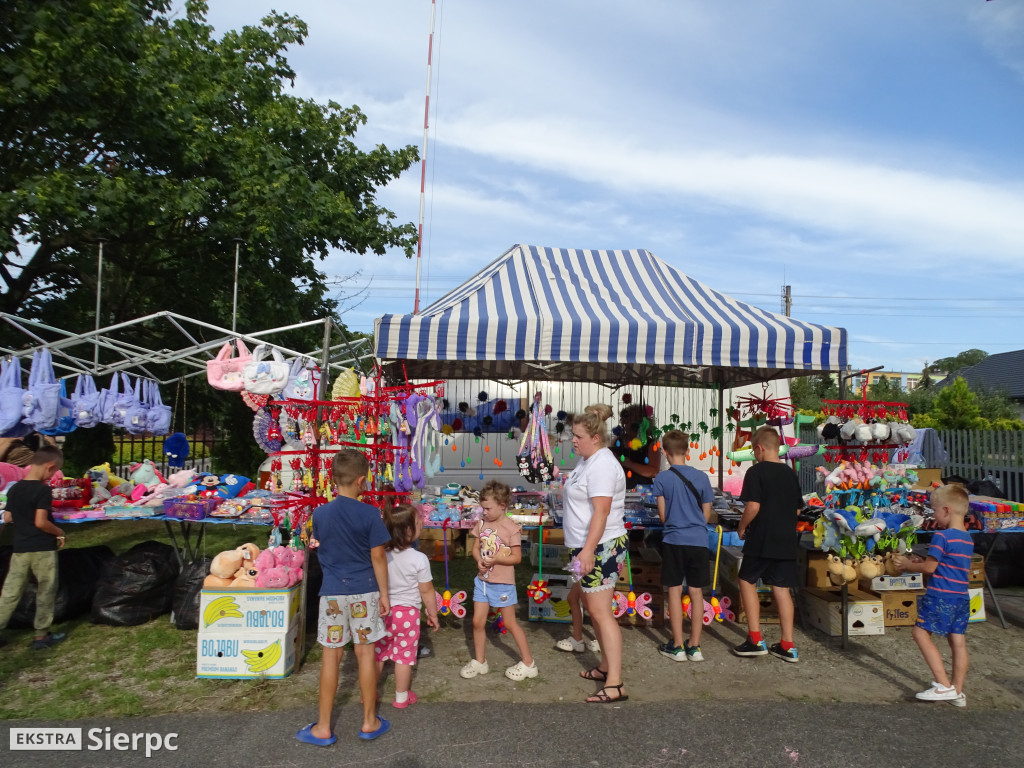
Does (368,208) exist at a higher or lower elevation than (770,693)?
higher

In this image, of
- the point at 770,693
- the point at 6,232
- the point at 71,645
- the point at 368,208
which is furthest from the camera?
the point at 368,208

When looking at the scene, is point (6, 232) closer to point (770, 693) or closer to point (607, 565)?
point (607, 565)

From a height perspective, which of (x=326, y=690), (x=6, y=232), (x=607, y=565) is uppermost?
(x=6, y=232)

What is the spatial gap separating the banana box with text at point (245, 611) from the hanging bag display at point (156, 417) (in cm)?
363

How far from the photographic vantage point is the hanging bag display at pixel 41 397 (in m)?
6.04

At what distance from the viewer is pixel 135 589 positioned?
5703 millimetres

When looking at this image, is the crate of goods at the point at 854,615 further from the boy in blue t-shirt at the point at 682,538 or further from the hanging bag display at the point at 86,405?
the hanging bag display at the point at 86,405

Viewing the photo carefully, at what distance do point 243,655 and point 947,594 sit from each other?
4.45m

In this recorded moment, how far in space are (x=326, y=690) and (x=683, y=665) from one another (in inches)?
102

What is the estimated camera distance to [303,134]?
11281 mm

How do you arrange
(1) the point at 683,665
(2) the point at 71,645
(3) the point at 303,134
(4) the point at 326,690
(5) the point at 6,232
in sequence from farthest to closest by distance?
(3) the point at 303,134, (5) the point at 6,232, (2) the point at 71,645, (1) the point at 683,665, (4) the point at 326,690

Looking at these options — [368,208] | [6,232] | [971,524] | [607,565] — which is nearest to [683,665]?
[607,565]

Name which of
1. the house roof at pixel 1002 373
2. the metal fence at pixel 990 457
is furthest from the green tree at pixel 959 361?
the metal fence at pixel 990 457

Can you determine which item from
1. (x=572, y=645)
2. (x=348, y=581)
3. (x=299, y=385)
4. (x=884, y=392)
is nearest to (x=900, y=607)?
(x=572, y=645)
